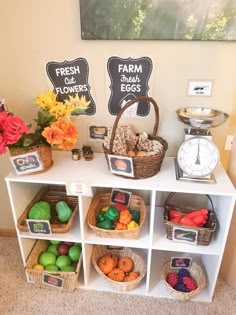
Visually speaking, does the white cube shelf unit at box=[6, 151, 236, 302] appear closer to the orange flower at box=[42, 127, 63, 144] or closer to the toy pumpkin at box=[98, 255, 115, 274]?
the toy pumpkin at box=[98, 255, 115, 274]

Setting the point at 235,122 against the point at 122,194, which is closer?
the point at 235,122

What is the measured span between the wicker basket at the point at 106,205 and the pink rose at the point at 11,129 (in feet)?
1.93

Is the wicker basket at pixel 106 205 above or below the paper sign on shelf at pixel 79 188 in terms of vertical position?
below

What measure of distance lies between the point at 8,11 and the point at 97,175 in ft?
3.13

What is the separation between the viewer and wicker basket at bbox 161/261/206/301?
1454 mm

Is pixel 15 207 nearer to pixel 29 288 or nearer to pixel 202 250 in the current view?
pixel 29 288

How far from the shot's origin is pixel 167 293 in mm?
→ 1552

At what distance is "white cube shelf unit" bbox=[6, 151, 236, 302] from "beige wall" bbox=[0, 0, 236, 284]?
262 millimetres

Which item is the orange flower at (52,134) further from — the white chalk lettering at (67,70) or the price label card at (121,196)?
the price label card at (121,196)

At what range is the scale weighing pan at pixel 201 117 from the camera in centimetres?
126

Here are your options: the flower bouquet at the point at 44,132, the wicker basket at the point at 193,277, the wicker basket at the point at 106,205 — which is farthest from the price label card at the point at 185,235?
the flower bouquet at the point at 44,132

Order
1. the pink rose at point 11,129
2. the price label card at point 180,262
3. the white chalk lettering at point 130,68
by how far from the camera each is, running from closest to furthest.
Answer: the pink rose at point 11,129 < the white chalk lettering at point 130,68 < the price label card at point 180,262

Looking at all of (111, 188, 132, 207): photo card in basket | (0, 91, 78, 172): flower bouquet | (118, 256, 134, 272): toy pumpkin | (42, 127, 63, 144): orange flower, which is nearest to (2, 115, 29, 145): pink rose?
(0, 91, 78, 172): flower bouquet

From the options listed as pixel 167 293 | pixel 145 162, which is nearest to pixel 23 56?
pixel 145 162
